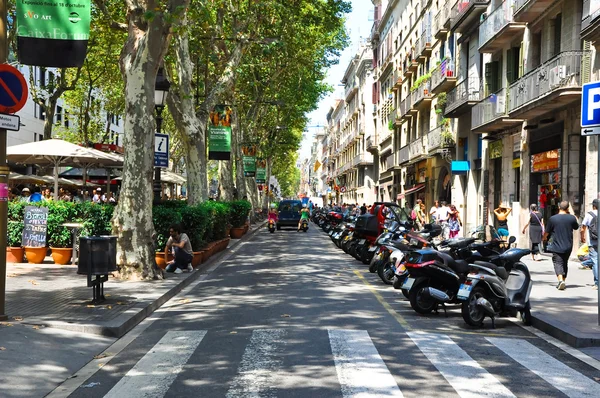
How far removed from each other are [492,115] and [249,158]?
1972 centimetres

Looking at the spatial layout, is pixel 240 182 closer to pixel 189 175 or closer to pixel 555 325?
pixel 189 175

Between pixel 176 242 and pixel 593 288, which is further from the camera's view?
pixel 176 242

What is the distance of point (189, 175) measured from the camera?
21.4m

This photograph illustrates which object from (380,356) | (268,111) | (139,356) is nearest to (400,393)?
(380,356)

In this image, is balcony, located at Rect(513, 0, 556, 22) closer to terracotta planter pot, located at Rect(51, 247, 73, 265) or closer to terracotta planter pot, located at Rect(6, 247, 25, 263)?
terracotta planter pot, located at Rect(51, 247, 73, 265)

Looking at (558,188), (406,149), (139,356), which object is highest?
(406,149)

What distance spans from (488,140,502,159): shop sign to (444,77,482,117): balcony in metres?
2.33

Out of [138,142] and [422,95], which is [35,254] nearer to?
[138,142]

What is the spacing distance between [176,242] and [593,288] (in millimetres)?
8447

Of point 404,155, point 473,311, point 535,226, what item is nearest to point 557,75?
point 535,226

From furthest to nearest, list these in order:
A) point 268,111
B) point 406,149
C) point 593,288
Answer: point 268,111
point 406,149
point 593,288

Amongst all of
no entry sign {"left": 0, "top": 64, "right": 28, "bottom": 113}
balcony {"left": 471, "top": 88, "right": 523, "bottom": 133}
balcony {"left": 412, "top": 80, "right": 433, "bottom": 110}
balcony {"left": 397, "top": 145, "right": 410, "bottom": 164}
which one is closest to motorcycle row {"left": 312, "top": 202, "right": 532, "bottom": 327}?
no entry sign {"left": 0, "top": 64, "right": 28, "bottom": 113}

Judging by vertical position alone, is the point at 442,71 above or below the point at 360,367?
above

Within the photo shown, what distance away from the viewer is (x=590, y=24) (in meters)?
17.4
